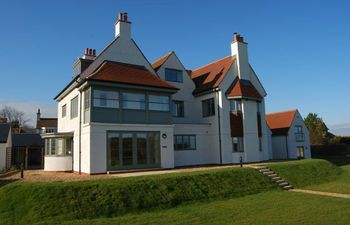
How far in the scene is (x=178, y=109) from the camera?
1141 inches

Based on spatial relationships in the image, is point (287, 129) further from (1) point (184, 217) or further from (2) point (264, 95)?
(1) point (184, 217)

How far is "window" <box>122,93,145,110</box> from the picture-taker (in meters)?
21.4

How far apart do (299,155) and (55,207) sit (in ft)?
115

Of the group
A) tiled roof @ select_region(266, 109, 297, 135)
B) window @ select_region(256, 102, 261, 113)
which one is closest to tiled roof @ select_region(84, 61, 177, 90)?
window @ select_region(256, 102, 261, 113)

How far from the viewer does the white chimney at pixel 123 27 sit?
24719 millimetres

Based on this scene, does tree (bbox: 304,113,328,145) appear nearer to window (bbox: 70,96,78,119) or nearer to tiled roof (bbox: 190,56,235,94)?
tiled roof (bbox: 190,56,235,94)

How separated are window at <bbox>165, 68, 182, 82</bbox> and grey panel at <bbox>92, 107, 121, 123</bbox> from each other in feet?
28.8

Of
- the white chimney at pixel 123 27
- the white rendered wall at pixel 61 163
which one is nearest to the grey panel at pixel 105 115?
the white rendered wall at pixel 61 163

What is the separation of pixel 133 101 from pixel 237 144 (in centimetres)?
1125

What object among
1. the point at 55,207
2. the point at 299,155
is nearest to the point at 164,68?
the point at 55,207

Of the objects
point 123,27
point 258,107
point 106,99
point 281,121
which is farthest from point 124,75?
point 281,121

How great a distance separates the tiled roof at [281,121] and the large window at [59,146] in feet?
89.0

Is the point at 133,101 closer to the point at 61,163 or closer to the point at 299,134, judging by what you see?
the point at 61,163

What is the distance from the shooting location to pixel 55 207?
1248 cm
